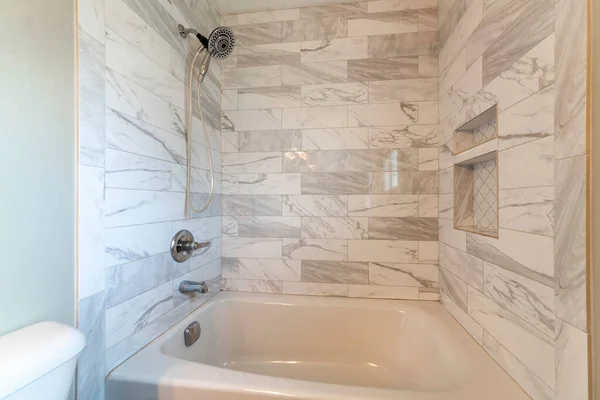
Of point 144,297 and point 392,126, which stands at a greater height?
point 392,126

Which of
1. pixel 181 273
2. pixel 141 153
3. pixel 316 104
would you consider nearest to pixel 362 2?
pixel 316 104

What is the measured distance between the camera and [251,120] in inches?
69.8

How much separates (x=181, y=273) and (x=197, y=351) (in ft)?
1.31

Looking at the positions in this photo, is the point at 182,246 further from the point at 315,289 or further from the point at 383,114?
the point at 383,114

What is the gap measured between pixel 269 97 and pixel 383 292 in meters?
1.43

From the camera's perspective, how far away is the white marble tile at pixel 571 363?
0.59 meters

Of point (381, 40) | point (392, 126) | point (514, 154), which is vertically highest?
point (381, 40)

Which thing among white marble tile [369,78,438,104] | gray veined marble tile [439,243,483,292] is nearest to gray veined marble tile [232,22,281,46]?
white marble tile [369,78,438,104]

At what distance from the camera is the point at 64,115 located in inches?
30.0

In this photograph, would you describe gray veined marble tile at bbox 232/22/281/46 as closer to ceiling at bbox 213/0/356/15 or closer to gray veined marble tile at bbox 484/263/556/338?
ceiling at bbox 213/0/356/15

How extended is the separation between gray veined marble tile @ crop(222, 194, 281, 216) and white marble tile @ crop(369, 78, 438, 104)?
88cm

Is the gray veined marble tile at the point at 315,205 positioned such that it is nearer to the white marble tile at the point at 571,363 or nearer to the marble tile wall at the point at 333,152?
the marble tile wall at the point at 333,152

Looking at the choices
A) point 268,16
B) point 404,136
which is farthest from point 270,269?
point 268,16

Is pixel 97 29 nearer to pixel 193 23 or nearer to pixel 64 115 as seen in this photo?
pixel 64 115
